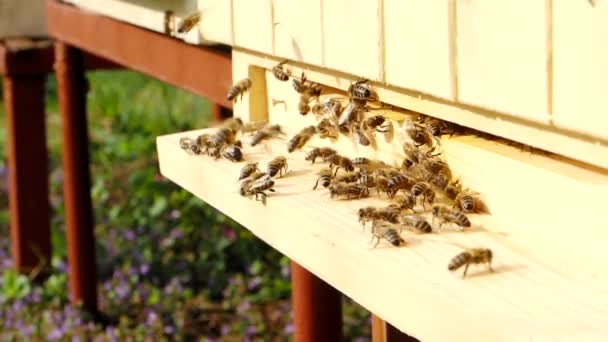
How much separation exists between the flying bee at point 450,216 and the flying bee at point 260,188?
0.42 meters

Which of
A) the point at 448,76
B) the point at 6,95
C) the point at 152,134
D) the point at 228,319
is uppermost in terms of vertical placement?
the point at 448,76

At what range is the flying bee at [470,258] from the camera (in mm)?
1786

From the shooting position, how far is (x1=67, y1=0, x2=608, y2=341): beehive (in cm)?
171

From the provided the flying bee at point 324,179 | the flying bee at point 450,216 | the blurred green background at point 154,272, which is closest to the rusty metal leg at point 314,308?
the flying bee at point 324,179

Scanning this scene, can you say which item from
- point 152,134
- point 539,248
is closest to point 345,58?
point 539,248

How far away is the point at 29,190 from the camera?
6.74 m

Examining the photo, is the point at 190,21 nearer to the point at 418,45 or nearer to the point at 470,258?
the point at 418,45

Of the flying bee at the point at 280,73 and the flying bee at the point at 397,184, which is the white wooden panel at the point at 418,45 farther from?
the flying bee at the point at 280,73

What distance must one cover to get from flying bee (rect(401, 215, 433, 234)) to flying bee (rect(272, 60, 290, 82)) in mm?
822

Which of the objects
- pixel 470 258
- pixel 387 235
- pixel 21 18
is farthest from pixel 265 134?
pixel 21 18

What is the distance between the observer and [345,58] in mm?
2529

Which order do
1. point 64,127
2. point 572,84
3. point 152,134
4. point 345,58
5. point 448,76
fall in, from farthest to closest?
point 152,134
point 64,127
point 345,58
point 448,76
point 572,84

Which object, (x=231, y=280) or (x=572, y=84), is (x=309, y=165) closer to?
(x=572, y=84)

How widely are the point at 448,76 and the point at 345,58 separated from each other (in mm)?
424
